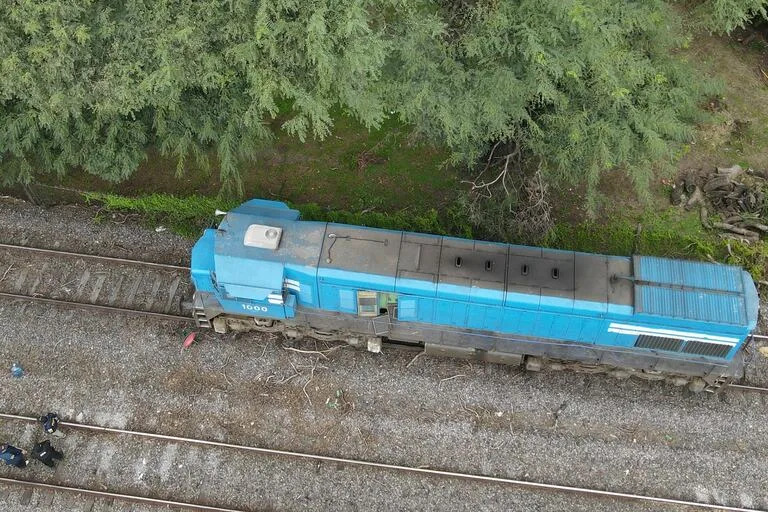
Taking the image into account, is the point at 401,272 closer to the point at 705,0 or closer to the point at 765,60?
the point at 705,0

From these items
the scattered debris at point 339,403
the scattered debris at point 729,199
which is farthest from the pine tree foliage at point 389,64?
the scattered debris at point 339,403

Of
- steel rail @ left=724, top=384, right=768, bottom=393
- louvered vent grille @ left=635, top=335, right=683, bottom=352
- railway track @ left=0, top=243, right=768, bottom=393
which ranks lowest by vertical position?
steel rail @ left=724, top=384, right=768, bottom=393

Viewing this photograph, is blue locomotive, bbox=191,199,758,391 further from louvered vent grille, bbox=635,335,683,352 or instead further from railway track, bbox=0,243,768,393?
railway track, bbox=0,243,768,393

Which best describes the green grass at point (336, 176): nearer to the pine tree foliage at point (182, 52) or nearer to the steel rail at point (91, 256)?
the steel rail at point (91, 256)

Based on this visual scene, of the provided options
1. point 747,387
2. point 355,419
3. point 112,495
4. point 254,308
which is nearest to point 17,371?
point 112,495

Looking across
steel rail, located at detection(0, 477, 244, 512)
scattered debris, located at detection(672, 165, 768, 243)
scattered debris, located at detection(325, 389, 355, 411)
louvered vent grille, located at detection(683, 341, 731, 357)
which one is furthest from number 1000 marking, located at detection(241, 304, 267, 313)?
scattered debris, located at detection(672, 165, 768, 243)
